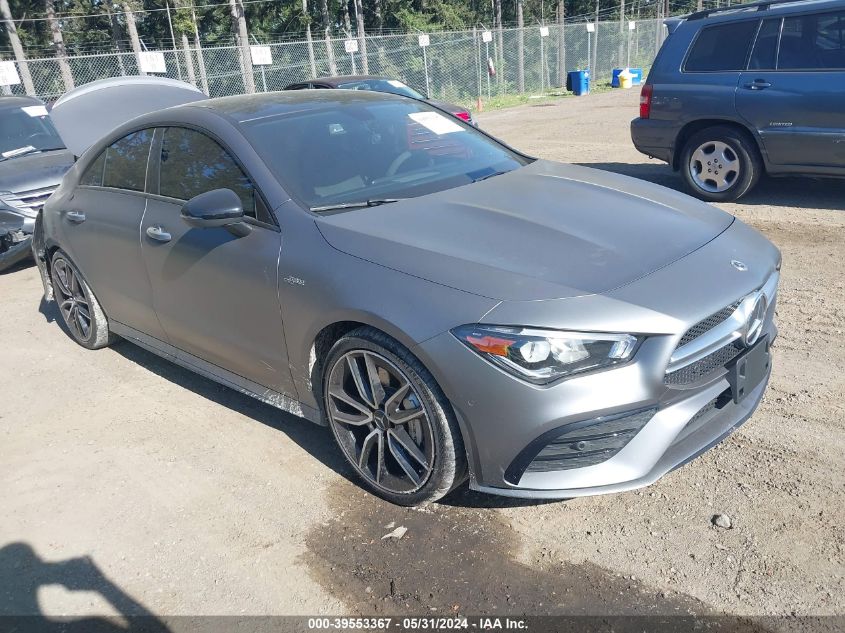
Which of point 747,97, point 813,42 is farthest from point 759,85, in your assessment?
point 813,42

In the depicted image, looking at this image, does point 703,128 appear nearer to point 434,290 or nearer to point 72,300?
point 434,290

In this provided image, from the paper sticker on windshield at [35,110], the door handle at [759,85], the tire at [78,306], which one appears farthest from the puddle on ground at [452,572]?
the paper sticker on windshield at [35,110]

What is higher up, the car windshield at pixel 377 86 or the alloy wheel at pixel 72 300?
the car windshield at pixel 377 86

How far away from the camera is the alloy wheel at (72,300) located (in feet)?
16.7

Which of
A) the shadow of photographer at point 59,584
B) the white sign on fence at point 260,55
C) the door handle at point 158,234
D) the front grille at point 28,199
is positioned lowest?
the shadow of photographer at point 59,584

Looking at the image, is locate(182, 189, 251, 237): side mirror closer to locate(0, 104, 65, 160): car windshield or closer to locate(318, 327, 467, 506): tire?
locate(318, 327, 467, 506): tire

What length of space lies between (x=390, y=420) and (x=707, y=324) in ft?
4.22

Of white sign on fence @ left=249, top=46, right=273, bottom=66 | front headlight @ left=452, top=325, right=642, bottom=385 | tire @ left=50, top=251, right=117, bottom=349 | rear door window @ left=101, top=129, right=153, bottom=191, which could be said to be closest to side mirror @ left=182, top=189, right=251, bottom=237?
rear door window @ left=101, top=129, right=153, bottom=191

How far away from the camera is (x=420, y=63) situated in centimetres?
2650

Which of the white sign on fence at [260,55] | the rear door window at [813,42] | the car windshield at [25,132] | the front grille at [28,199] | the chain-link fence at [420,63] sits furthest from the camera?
the chain-link fence at [420,63]

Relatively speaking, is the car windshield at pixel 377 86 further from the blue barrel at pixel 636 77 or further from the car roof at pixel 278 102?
the blue barrel at pixel 636 77

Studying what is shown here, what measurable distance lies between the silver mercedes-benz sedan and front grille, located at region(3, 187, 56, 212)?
12.3ft

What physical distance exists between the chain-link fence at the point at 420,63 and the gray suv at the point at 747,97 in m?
16.2

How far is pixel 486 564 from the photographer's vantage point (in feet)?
9.06
